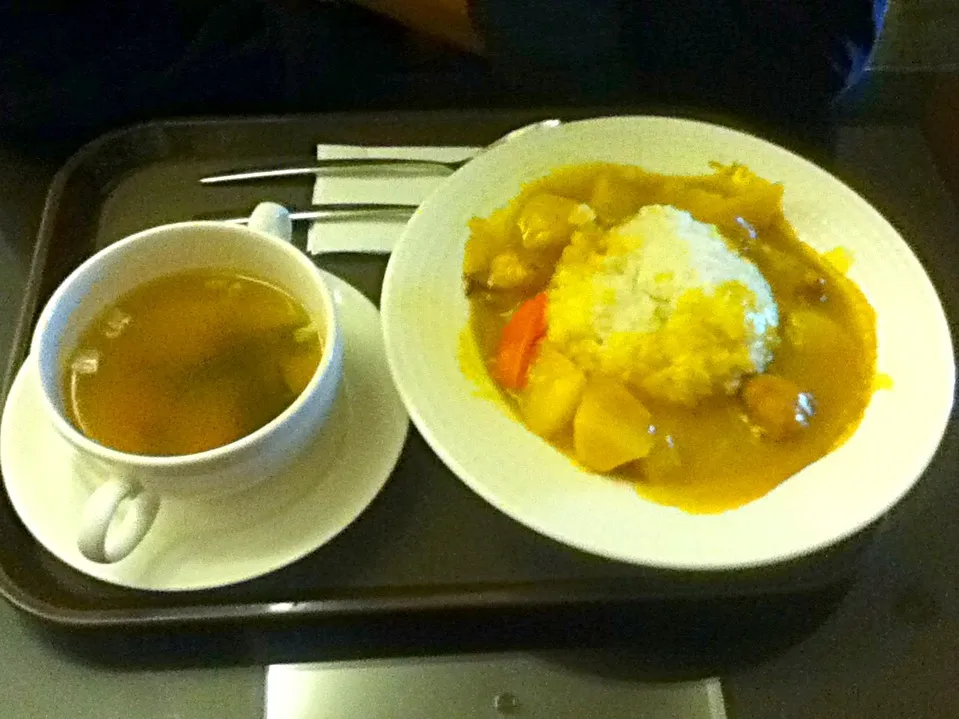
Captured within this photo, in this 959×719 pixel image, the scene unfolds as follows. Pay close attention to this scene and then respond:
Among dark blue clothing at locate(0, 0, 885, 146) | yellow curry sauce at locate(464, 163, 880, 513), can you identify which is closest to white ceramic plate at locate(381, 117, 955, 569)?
yellow curry sauce at locate(464, 163, 880, 513)

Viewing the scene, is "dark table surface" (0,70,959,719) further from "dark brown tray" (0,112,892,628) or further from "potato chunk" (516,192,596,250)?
"potato chunk" (516,192,596,250)

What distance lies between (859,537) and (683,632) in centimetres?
19

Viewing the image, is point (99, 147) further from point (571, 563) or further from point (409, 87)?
point (571, 563)

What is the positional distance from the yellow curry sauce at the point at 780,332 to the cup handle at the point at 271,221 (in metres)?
0.19

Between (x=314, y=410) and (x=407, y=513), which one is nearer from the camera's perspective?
(x=314, y=410)

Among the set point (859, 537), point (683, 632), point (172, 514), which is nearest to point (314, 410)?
point (172, 514)

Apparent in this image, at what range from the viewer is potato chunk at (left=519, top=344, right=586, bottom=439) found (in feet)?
2.77

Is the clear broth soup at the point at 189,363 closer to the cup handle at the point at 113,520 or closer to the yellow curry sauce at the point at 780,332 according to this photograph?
the cup handle at the point at 113,520

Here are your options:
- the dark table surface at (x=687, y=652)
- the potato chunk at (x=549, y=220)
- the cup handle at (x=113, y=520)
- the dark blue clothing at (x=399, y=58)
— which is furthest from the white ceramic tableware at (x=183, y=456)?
the dark blue clothing at (x=399, y=58)

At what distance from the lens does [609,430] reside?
81 centimetres

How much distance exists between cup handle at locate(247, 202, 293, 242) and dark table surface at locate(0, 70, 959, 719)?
1.26 feet

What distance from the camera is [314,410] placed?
2.42 ft

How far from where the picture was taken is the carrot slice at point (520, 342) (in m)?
0.89

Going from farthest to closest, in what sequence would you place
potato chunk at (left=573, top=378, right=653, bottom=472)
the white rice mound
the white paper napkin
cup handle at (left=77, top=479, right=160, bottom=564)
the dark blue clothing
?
the dark blue clothing → the white paper napkin → the white rice mound → potato chunk at (left=573, top=378, right=653, bottom=472) → cup handle at (left=77, top=479, right=160, bottom=564)
